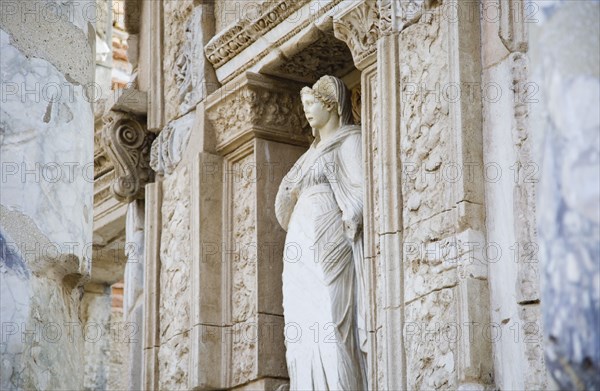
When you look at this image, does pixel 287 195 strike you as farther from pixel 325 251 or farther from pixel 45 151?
pixel 45 151

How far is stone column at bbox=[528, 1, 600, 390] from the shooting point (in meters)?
2.88

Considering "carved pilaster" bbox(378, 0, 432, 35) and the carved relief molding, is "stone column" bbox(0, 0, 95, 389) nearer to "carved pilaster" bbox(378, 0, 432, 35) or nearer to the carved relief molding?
"carved pilaster" bbox(378, 0, 432, 35)

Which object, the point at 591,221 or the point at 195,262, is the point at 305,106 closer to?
the point at 195,262

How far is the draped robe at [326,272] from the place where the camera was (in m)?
7.50

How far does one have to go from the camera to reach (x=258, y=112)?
28.1ft

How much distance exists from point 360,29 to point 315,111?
0.62 m

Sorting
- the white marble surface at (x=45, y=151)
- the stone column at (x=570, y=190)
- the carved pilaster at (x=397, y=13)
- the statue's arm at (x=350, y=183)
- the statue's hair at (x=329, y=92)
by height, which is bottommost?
the stone column at (x=570, y=190)

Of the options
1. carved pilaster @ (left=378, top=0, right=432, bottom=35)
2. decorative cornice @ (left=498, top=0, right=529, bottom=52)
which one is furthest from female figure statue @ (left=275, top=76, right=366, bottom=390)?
decorative cornice @ (left=498, top=0, right=529, bottom=52)

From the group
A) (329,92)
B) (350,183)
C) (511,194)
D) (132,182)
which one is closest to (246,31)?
(329,92)

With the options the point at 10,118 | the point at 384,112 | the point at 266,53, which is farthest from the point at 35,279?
the point at 266,53

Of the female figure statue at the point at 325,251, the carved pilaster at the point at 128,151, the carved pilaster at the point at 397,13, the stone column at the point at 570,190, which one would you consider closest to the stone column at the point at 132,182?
the carved pilaster at the point at 128,151

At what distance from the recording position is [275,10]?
834 cm

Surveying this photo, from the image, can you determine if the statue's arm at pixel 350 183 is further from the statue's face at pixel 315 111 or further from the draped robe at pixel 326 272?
the statue's face at pixel 315 111

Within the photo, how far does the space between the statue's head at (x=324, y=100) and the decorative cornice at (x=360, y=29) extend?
1.08 feet
